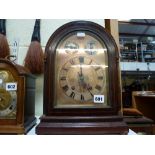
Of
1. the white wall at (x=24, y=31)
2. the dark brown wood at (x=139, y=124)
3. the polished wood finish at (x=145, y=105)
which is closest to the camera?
the white wall at (x=24, y=31)

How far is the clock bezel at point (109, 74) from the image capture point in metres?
0.61

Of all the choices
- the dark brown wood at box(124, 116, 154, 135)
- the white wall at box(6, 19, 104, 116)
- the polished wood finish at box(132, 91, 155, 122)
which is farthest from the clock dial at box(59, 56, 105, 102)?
the polished wood finish at box(132, 91, 155, 122)

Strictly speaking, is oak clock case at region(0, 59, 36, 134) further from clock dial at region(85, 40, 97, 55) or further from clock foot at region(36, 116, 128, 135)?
clock dial at region(85, 40, 97, 55)

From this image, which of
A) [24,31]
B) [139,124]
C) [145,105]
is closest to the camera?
[24,31]

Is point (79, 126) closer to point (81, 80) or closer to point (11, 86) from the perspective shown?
point (81, 80)

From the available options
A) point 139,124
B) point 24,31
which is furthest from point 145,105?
point 24,31

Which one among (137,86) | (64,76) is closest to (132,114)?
(64,76)

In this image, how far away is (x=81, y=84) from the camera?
0.65 metres

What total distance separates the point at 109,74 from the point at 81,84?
10 cm

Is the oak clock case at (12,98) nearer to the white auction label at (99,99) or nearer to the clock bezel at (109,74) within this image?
the clock bezel at (109,74)

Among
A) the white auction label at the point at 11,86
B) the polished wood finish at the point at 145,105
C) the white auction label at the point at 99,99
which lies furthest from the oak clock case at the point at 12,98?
the polished wood finish at the point at 145,105

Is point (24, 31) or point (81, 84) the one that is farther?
point (24, 31)
